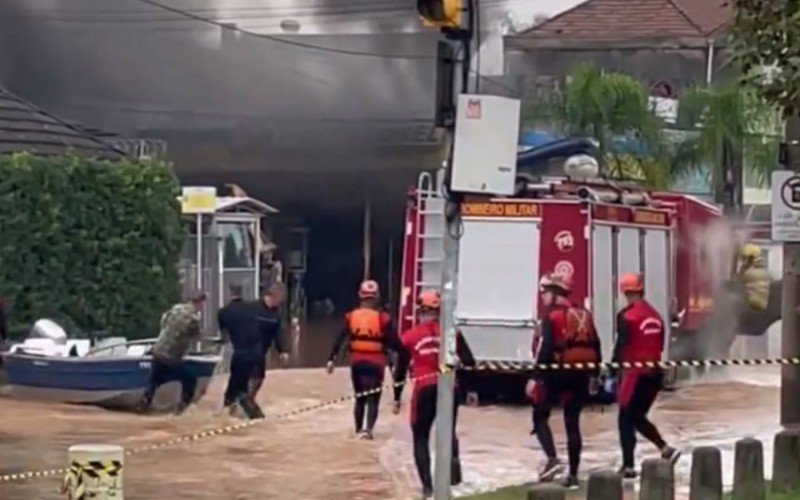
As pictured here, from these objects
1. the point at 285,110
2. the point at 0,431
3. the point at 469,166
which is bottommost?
the point at 0,431

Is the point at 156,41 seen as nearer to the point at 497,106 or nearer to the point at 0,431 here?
the point at 0,431

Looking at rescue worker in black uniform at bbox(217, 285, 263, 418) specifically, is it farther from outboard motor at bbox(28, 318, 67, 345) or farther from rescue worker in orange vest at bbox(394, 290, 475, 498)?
rescue worker in orange vest at bbox(394, 290, 475, 498)

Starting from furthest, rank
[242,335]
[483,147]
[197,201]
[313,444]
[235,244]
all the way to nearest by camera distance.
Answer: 1. [235,244]
2. [197,201]
3. [242,335]
4. [313,444]
5. [483,147]

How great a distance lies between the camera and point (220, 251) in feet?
110

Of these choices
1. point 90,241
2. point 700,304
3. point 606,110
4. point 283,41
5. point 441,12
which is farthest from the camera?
point 283,41

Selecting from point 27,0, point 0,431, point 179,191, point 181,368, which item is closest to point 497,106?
point 0,431

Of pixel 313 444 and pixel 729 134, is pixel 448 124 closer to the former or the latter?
pixel 313 444

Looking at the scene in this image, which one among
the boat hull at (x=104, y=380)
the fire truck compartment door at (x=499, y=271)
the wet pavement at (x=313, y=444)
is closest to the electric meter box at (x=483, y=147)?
the wet pavement at (x=313, y=444)

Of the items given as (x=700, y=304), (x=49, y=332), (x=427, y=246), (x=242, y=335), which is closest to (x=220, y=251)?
(x=49, y=332)

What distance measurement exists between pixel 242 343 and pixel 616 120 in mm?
17715

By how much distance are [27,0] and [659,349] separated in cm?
4156

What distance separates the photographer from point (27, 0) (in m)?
55.4

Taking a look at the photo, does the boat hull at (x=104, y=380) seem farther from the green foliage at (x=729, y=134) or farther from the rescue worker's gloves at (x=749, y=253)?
the green foliage at (x=729, y=134)

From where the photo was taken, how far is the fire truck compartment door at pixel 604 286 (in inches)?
957
